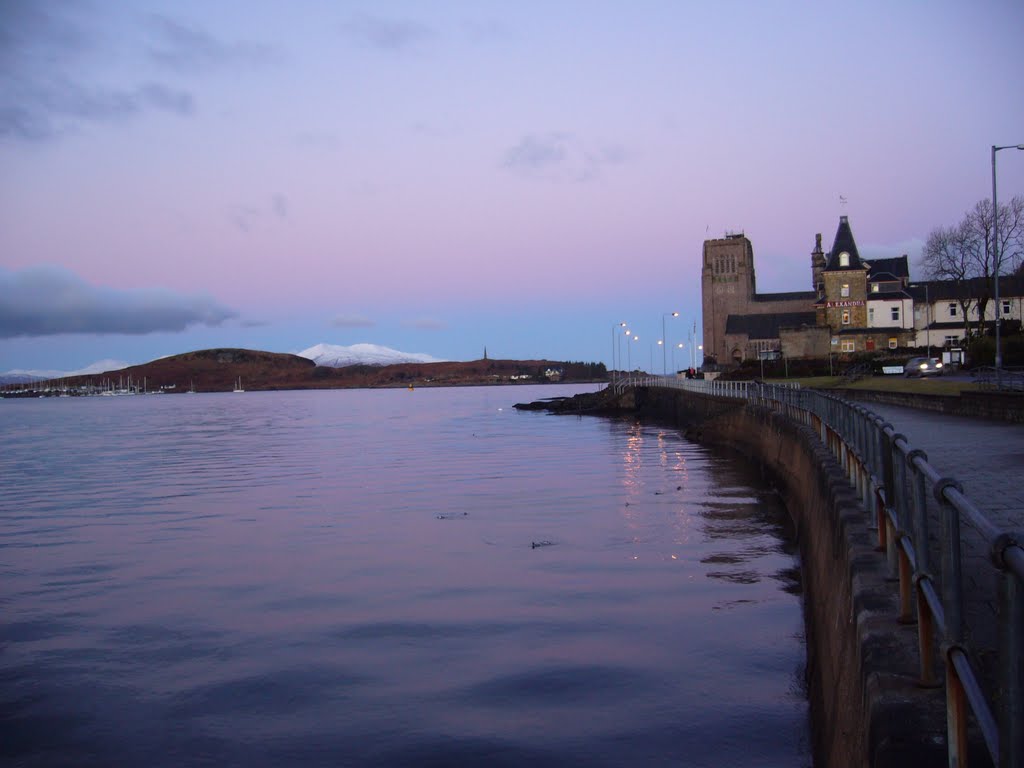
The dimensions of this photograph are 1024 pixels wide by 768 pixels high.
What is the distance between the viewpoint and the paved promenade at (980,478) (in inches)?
221

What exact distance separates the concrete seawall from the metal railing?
0.55ft

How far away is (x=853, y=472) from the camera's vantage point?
11.7 metres

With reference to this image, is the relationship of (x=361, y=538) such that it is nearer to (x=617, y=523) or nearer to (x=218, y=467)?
(x=617, y=523)

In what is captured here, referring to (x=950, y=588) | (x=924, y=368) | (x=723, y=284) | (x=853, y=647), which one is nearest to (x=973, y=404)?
(x=853, y=647)

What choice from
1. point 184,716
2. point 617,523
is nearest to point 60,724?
point 184,716

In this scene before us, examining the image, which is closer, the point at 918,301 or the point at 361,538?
the point at 361,538

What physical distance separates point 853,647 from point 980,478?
7.65 metres

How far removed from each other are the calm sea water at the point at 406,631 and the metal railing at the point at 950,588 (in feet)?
9.76

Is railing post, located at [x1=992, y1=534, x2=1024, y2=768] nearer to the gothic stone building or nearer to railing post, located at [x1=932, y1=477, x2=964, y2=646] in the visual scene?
railing post, located at [x1=932, y1=477, x2=964, y2=646]

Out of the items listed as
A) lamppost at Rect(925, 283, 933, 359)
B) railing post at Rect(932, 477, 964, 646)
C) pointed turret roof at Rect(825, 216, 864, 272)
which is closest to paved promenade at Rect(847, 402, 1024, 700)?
railing post at Rect(932, 477, 964, 646)

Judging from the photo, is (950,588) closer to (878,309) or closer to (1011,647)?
(1011,647)

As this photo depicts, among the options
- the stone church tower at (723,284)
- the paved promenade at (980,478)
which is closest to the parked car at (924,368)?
the paved promenade at (980,478)

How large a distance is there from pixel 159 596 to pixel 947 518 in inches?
561

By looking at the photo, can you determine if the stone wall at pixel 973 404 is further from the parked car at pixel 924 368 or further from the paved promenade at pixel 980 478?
the parked car at pixel 924 368
